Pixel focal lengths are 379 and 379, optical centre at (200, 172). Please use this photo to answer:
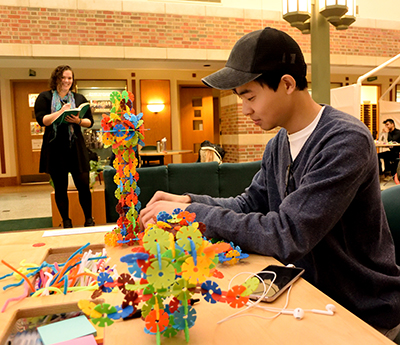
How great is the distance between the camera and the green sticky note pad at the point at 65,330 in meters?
0.73

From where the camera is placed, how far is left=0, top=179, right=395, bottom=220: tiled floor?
235 inches

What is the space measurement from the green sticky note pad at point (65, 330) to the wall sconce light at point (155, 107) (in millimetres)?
10126

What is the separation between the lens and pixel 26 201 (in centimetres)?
728

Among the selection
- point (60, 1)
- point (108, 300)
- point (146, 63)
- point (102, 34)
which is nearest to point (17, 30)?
point (60, 1)

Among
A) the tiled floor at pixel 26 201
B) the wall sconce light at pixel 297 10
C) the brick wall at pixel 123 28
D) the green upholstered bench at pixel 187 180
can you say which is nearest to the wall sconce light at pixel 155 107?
the brick wall at pixel 123 28

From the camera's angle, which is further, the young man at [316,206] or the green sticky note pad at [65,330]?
the young man at [316,206]

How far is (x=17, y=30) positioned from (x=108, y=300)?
25.4 ft

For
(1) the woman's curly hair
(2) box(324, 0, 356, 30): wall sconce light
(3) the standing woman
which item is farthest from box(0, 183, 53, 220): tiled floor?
(2) box(324, 0, 356, 30): wall sconce light

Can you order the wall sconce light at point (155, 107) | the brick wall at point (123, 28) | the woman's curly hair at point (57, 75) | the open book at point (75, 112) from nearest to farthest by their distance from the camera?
the open book at point (75, 112) < the woman's curly hair at point (57, 75) < the brick wall at point (123, 28) < the wall sconce light at point (155, 107)

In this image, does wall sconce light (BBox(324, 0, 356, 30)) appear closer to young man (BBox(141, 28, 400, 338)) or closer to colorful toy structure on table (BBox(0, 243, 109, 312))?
young man (BBox(141, 28, 400, 338))

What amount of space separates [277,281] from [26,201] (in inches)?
288

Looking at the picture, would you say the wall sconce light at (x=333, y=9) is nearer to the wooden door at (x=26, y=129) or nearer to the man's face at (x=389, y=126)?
the man's face at (x=389, y=126)

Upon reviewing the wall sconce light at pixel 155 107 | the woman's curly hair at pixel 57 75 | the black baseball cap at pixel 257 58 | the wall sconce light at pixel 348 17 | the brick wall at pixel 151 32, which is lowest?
the black baseball cap at pixel 257 58

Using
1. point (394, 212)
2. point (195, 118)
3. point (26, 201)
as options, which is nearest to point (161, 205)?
point (394, 212)
